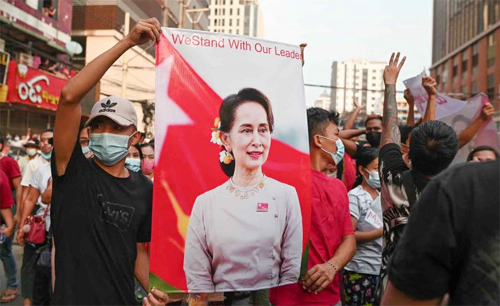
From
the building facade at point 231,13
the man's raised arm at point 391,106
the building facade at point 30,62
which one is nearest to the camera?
the man's raised arm at point 391,106

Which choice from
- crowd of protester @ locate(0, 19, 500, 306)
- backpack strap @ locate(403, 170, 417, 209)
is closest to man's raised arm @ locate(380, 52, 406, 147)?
crowd of protester @ locate(0, 19, 500, 306)

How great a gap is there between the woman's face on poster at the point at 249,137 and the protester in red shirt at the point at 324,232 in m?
0.59

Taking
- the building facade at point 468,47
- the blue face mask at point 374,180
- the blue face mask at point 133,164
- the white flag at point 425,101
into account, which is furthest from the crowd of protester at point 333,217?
the building facade at point 468,47

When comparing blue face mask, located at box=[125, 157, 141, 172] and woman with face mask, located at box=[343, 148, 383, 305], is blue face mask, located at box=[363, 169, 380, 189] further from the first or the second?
blue face mask, located at box=[125, 157, 141, 172]

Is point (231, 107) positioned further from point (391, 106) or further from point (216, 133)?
point (391, 106)

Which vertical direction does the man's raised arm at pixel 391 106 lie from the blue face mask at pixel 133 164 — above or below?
above

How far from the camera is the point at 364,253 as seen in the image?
11.8 feet

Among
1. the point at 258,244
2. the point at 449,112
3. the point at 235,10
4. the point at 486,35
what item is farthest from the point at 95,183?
the point at 486,35

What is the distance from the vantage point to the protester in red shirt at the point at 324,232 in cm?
255

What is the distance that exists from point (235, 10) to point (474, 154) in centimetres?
386

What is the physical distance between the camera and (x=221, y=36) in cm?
230

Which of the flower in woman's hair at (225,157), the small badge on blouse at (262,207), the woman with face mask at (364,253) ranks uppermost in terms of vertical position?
the flower in woman's hair at (225,157)

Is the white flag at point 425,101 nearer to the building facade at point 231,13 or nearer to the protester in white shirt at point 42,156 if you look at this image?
the building facade at point 231,13

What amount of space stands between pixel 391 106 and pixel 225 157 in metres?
1.26
